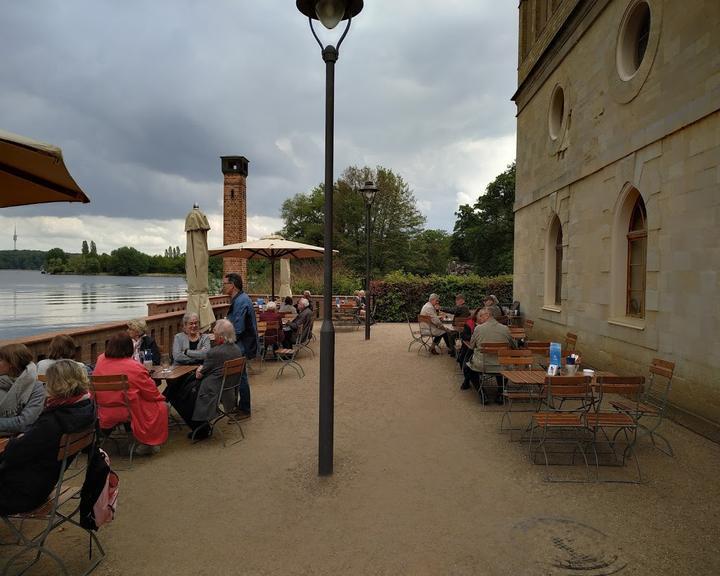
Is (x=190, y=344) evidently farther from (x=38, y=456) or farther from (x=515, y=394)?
(x=515, y=394)

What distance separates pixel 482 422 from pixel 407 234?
3612 cm

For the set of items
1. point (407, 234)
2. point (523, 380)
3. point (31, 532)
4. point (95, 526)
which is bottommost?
point (31, 532)

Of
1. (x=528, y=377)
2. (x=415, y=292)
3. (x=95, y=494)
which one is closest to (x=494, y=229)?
(x=415, y=292)

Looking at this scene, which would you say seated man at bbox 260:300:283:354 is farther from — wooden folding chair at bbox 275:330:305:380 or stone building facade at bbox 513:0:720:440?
stone building facade at bbox 513:0:720:440

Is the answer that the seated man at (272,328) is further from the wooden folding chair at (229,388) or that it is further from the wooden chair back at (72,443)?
the wooden chair back at (72,443)

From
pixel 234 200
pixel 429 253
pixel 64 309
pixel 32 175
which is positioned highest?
pixel 234 200

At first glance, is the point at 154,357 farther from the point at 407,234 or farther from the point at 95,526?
the point at 407,234

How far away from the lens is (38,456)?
281 cm

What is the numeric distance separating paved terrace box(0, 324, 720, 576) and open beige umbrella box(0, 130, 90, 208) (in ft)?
8.67

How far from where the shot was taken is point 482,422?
6160 mm

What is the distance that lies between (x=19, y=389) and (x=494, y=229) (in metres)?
38.6

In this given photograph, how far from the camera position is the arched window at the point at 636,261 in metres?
7.82

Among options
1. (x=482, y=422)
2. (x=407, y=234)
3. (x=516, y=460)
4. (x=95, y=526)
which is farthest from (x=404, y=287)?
(x=407, y=234)

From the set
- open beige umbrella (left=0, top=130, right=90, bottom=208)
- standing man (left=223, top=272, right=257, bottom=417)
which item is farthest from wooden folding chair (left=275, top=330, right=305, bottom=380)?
open beige umbrella (left=0, top=130, right=90, bottom=208)
